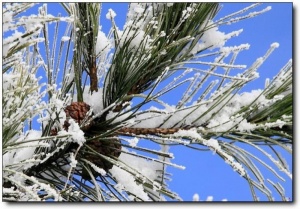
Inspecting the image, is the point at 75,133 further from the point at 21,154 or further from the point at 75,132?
the point at 21,154

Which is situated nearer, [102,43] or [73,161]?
[73,161]

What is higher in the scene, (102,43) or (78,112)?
(102,43)

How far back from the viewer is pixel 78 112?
2.91 ft

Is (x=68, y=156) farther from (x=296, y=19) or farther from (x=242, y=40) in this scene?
(x=296, y=19)

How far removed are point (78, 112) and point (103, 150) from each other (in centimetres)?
7

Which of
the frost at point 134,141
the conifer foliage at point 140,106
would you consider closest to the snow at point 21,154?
the conifer foliage at point 140,106

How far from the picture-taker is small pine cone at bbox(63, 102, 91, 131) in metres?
0.88

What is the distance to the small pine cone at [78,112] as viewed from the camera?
0.88 m

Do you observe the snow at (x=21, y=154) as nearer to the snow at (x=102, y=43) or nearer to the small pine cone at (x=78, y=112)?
the small pine cone at (x=78, y=112)

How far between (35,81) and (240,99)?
331mm

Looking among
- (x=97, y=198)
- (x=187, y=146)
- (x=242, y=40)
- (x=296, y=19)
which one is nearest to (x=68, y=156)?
(x=97, y=198)

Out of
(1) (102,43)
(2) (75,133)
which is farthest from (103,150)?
(1) (102,43)

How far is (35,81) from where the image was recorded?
0.77m

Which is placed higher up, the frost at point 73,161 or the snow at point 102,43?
the snow at point 102,43
